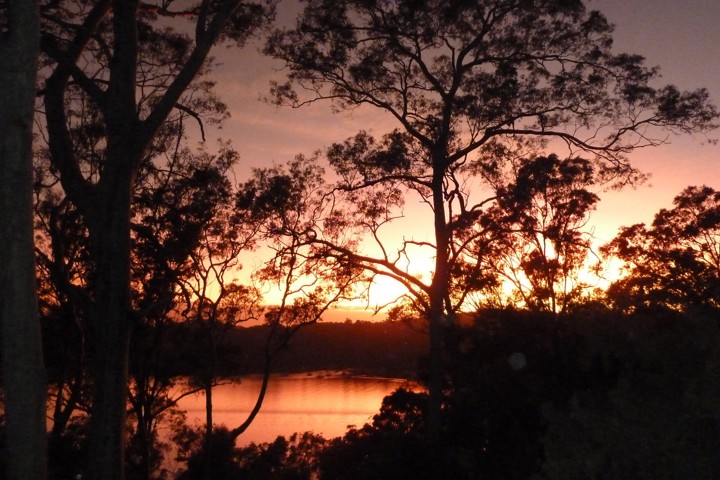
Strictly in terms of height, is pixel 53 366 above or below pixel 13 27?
below

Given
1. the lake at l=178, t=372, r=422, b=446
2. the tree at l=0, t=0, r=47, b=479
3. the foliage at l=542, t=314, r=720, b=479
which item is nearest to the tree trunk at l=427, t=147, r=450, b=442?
the foliage at l=542, t=314, r=720, b=479

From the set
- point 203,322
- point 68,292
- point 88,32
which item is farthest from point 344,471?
point 88,32

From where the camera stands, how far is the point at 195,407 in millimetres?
Result: 52594

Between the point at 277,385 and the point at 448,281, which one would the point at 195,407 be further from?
the point at 448,281

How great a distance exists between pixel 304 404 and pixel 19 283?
1856 inches

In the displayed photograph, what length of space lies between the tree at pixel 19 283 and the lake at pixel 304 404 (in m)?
30.5

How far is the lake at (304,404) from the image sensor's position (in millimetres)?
40750

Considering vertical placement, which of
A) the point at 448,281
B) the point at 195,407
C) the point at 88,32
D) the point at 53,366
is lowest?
the point at 195,407

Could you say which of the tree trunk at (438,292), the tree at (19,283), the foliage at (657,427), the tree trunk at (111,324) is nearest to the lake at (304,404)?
the tree trunk at (438,292)

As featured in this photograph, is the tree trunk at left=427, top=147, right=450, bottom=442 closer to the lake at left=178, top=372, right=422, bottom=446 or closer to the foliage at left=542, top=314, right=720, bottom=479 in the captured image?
the foliage at left=542, top=314, right=720, bottom=479

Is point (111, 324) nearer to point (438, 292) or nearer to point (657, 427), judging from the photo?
point (657, 427)

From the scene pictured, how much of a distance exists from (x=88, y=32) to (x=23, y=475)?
538cm

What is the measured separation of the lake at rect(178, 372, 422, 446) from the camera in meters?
40.8

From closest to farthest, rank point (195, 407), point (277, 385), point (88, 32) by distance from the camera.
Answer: point (88, 32) → point (195, 407) → point (277, 385)
